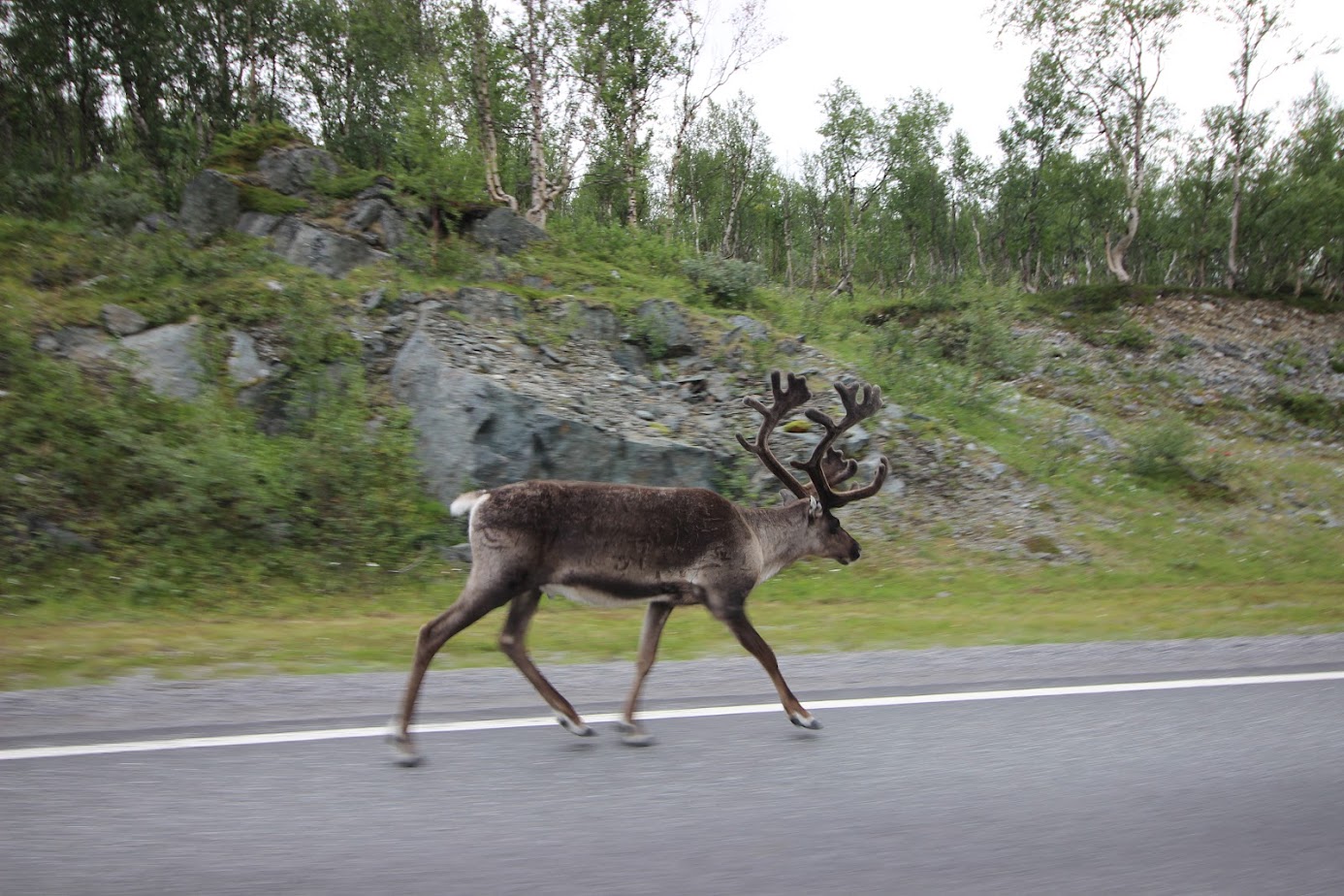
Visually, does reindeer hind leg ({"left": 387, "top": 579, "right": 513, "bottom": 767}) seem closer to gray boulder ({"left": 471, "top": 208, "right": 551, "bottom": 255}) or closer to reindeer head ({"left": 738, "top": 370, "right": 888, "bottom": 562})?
reindeer head ({"left": 738, "top": 370, "right": 888, "bottom": 562})

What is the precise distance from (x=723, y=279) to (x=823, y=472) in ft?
53.4

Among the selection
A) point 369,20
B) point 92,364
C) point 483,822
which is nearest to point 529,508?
point 483,822

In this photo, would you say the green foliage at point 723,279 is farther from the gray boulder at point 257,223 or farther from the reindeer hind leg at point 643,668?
the reindeer hind leg at point 643,668

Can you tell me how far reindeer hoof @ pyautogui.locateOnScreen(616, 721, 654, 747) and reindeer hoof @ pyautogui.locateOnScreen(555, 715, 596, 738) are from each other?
175mm

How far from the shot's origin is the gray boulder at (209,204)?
19766 mm

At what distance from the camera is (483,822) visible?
4.29 m

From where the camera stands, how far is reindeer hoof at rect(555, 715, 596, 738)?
5.68m

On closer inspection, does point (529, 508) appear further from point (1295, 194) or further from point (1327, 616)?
point (1295, 194)

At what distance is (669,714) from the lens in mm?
6168

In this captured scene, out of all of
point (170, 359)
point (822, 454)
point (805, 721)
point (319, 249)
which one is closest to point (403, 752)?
point (805, 721)

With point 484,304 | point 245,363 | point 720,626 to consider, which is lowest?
point 720,626

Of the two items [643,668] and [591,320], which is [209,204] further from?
[643,668]

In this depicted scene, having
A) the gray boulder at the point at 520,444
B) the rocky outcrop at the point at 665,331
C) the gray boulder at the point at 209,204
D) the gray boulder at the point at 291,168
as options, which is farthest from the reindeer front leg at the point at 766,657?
the gray boulder at the point at 291,168

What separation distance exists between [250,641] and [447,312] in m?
10.2
